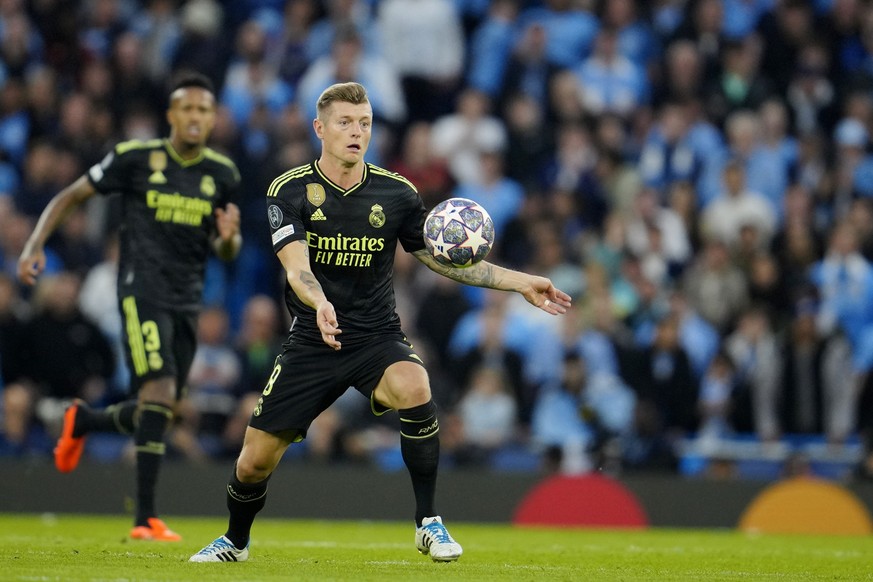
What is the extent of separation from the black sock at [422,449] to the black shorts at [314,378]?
0.26m

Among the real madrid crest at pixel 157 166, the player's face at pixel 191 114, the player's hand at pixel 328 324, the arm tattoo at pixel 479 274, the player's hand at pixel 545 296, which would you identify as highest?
the player's face at pixel 191 114

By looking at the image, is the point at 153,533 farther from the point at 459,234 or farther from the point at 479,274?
the point at 459,234

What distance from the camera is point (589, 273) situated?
48.1 feet

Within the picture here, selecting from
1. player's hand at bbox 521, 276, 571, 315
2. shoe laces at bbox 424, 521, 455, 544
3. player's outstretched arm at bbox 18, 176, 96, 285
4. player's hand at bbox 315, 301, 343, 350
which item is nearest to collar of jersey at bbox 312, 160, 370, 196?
player's hand at bbox 315, 301, 343, 350

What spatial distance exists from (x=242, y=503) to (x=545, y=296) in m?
1.89

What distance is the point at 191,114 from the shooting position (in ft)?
31.6

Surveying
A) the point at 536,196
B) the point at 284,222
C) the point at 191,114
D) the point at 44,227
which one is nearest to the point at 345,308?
the point at 284,222

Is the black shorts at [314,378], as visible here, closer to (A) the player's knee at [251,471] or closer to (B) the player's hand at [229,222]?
(A) the player's knee at [251,471]

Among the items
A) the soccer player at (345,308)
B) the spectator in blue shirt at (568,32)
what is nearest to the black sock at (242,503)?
the soccer player at (345,308)

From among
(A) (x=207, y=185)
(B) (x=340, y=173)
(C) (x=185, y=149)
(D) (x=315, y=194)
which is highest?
(C) (x=185, y=149)

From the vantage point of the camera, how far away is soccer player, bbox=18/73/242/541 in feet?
30.8

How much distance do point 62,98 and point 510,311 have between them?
6.35 meters

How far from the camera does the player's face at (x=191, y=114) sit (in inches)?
378

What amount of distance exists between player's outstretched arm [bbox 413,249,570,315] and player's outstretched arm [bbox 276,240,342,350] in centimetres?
71
